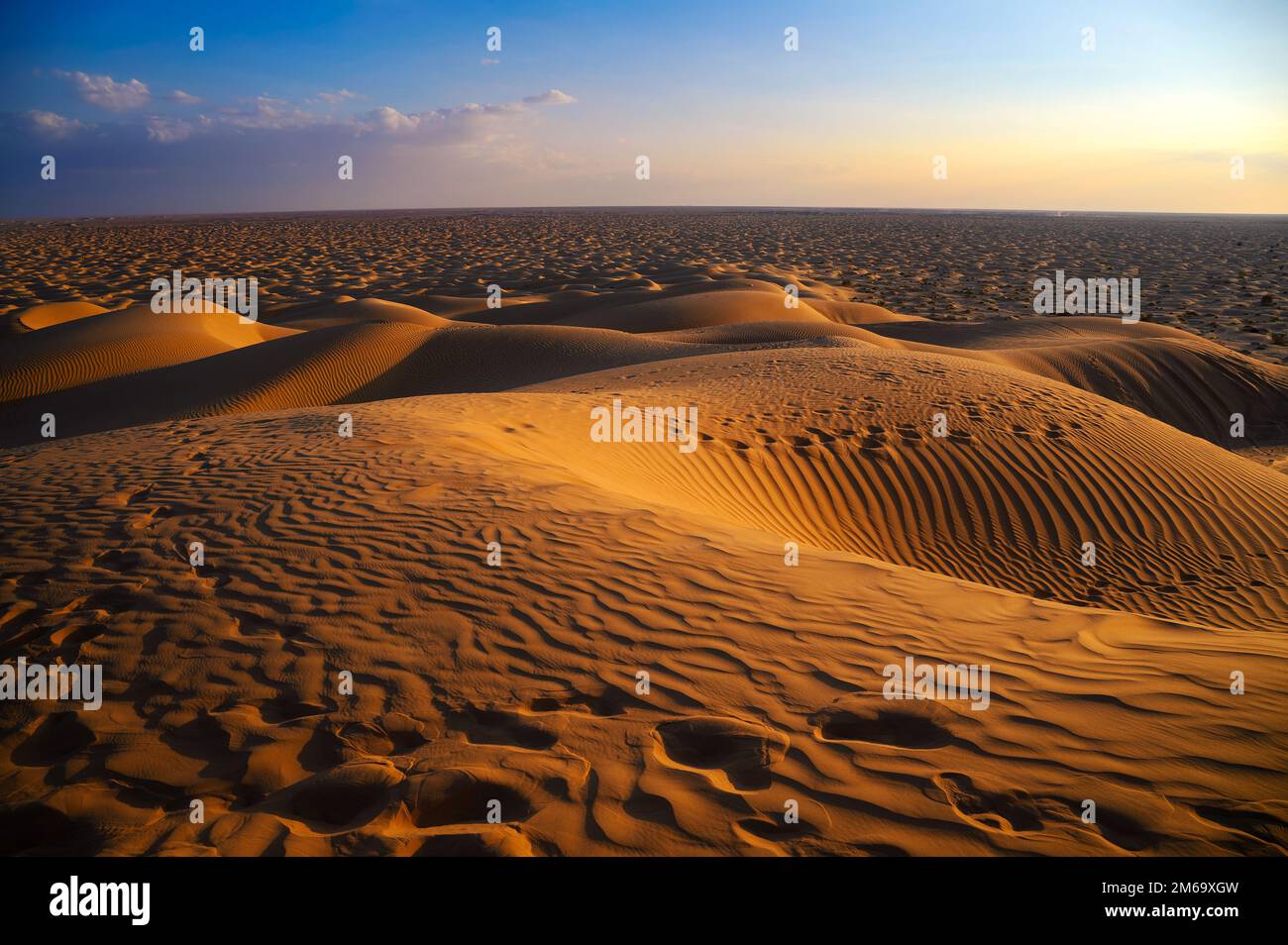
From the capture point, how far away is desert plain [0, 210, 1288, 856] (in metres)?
2.66

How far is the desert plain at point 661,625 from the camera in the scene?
8.72ft

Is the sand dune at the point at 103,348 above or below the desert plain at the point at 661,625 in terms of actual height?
above

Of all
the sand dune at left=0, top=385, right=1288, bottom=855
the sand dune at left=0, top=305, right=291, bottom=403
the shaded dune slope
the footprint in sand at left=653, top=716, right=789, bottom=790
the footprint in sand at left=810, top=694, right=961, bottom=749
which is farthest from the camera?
the sand dune at left=0, top=305, right=291, bottom=403

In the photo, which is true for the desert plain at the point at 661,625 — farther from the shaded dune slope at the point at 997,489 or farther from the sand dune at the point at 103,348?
the sand dune at the point at 103,348

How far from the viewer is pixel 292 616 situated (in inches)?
156

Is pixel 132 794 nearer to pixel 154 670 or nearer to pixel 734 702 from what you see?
pixel 154 670

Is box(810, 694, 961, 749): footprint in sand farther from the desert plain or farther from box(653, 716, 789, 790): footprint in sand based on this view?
box(653, 716, 789, 790): footprint in sand

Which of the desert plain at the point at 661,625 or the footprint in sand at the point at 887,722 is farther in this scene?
the footprint in sand at the point at 887,722

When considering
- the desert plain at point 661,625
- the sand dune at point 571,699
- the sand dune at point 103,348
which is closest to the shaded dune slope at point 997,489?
the desert plain at point 661,625

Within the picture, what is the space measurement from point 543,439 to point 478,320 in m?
16.0

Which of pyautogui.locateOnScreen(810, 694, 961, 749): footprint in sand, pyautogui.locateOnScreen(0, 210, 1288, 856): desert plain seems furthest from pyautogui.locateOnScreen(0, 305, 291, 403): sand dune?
pyautogui.locateOnScreen(810, 694, 961, 749): footprint in sand

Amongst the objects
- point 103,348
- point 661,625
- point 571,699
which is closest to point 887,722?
point 661,625

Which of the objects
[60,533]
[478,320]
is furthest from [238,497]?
[478,320]
